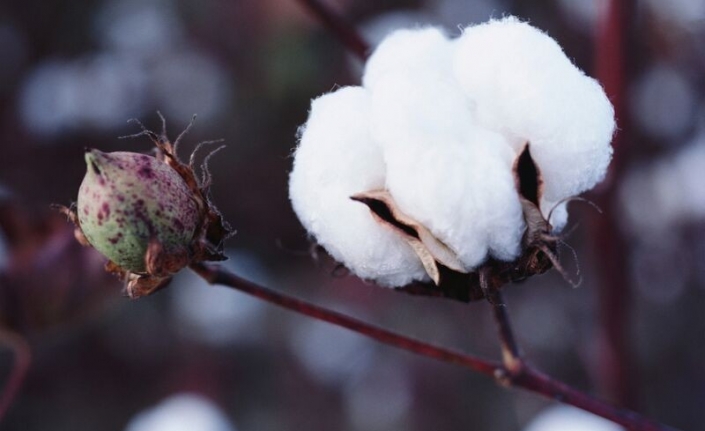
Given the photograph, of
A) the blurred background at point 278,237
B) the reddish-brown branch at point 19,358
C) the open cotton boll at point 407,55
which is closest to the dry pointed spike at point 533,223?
the open cotton boll at point 407,55

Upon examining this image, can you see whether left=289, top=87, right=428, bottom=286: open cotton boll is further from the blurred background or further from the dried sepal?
the blurred background

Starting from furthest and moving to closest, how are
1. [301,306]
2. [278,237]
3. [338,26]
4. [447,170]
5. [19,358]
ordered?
[278,237]
[19,358]
[338,26]
[301,306]
[447,170]

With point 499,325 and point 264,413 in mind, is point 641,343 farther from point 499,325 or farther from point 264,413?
point 499,325

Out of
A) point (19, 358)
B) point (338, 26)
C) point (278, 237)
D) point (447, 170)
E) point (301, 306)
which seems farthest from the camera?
point (278, 237)

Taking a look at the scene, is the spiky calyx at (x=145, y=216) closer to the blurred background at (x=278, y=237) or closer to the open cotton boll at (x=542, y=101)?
the open cotton boll at (x=542, y=101)

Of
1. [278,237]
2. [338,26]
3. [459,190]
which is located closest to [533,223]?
[459,190]

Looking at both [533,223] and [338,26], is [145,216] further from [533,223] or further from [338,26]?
[338,26]

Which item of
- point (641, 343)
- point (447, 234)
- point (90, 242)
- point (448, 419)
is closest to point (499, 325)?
point (447, 234)
